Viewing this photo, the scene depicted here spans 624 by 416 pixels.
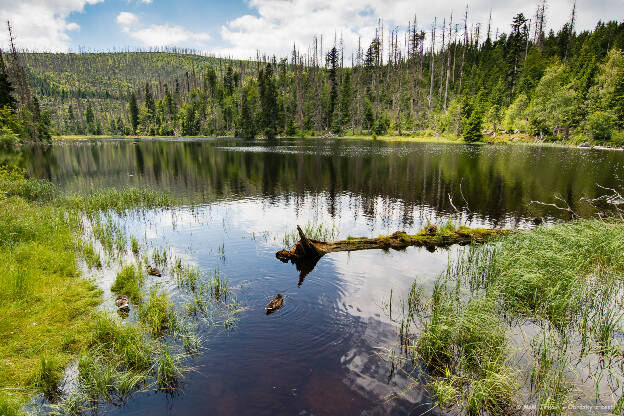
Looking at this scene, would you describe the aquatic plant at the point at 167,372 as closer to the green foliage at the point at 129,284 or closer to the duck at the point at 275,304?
the duck at the point at 275,304

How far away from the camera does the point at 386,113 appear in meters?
100

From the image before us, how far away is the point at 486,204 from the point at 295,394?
20.9 metres

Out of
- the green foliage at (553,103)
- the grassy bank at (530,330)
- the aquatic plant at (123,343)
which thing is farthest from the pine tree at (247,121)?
the aquatic plant at (123,343)

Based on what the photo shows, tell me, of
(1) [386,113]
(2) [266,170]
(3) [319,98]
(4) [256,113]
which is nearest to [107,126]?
(4) [256,113]

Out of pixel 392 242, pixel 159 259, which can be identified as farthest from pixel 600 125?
pixel 159 259

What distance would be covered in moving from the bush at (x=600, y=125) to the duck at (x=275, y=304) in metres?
65.7

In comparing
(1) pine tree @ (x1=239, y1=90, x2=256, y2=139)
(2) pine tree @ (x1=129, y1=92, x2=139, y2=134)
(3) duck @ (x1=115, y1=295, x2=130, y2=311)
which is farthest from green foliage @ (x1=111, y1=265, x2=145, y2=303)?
(2) pine tree @ (x1=129, y1=92, x2=139, y2=134)

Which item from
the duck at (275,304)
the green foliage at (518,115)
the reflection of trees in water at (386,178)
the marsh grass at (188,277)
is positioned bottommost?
the duck at (275,304)

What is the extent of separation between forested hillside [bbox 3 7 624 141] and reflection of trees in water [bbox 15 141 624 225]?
24.7m

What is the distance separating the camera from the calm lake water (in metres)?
6.26

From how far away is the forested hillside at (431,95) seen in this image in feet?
192

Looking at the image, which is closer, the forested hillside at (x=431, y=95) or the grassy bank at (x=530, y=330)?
the grassy bank at (x=530, y=330)

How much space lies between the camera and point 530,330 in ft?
25.4

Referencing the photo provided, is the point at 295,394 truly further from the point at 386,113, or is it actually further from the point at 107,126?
the point at 107,126
